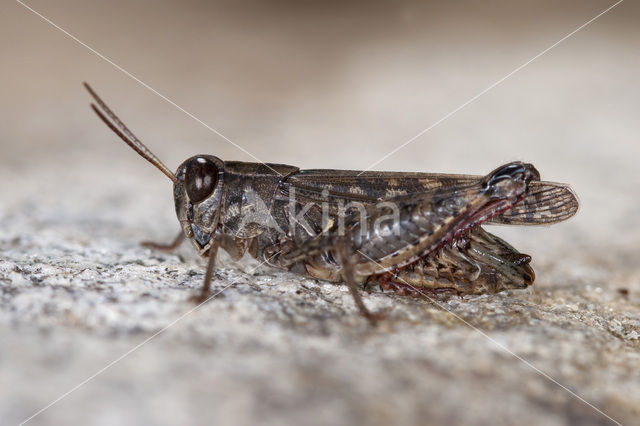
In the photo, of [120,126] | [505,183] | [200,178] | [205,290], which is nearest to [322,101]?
[200,178]

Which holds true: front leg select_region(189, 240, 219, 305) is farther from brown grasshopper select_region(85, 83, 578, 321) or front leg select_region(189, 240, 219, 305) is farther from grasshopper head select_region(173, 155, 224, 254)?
grasshopper head select_region(173, 155, 224, 254)

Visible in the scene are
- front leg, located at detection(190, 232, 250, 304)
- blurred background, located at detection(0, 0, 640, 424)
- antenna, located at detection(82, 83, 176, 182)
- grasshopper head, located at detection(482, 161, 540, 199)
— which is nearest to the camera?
front leg, located at detection(190, 232, 250, 304)

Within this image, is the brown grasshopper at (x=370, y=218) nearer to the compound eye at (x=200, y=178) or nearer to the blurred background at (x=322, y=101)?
the compound eye at (x=200, y=178)

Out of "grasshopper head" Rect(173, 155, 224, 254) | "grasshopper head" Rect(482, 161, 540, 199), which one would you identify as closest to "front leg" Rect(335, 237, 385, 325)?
"grasshopper head" Rect(482, 161, 540, 199)

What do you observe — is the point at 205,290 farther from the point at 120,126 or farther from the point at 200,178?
the point at 120,126

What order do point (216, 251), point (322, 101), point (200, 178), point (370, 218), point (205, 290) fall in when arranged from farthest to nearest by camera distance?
point (322, 101) < point (200, 178) < point (370, 218) < point (216, 251) < point (205, 290)

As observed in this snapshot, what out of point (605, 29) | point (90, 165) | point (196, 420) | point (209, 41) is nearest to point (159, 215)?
point (90, 165)
